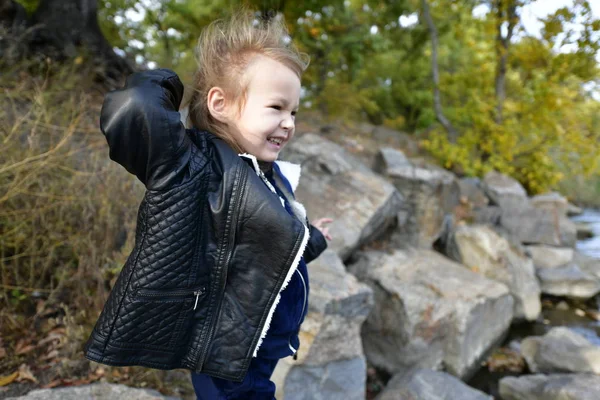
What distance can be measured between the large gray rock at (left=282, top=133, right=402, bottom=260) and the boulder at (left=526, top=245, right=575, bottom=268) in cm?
312

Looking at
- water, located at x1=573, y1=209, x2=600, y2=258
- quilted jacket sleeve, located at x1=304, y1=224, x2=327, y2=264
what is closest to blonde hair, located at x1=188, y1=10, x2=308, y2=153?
quilted jacket sleeve, located at x1=304, y1=224, x2=327, y2=264

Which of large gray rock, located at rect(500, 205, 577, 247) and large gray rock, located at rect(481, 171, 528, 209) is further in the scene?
large gray rock, located at rect(481, 171, 528, 209)

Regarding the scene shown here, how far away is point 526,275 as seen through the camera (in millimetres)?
5504

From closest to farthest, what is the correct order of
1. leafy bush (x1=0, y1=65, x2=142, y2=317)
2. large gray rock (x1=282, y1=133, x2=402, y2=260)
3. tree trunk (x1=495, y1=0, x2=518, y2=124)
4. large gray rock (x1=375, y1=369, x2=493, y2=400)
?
leafy bush (x1=0, y1=65, x2=142, y2=317) → large gray rock (x1=375, y1=369, x2=493, y2=400) → large gray rock (x1=282, y1=133, x2=402, y2=260) → tree trunk (x1=495, y1=0, x2=518, y2=124)

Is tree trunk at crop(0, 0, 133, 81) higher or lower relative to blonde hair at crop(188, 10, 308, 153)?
higher

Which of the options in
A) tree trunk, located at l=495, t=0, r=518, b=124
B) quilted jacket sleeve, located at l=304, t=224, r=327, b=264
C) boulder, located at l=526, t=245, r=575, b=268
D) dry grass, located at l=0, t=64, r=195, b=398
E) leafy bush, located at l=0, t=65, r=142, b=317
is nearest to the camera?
quilted jacket sleeve, located at l=304, t=224, r=327, b=264

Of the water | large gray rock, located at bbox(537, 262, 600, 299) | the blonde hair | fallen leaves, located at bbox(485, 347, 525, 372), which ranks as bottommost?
fallen leaves, located at bbox(485, 347, 525, 372)

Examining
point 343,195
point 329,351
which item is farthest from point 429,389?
point 343,195

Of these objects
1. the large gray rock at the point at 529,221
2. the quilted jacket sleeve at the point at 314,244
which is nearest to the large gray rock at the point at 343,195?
the quilted jacket sleeve at the point at 314,244

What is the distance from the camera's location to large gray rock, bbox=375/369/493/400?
2971 mm

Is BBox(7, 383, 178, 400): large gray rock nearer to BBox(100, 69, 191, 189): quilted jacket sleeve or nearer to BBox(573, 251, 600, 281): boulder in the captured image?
BBox(100, 69, 191, 189): quilted jacket sleeve

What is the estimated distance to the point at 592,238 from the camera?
958 cm

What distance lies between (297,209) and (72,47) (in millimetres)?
5610

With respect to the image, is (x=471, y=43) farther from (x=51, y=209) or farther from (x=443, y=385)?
(x=51, y=209)
